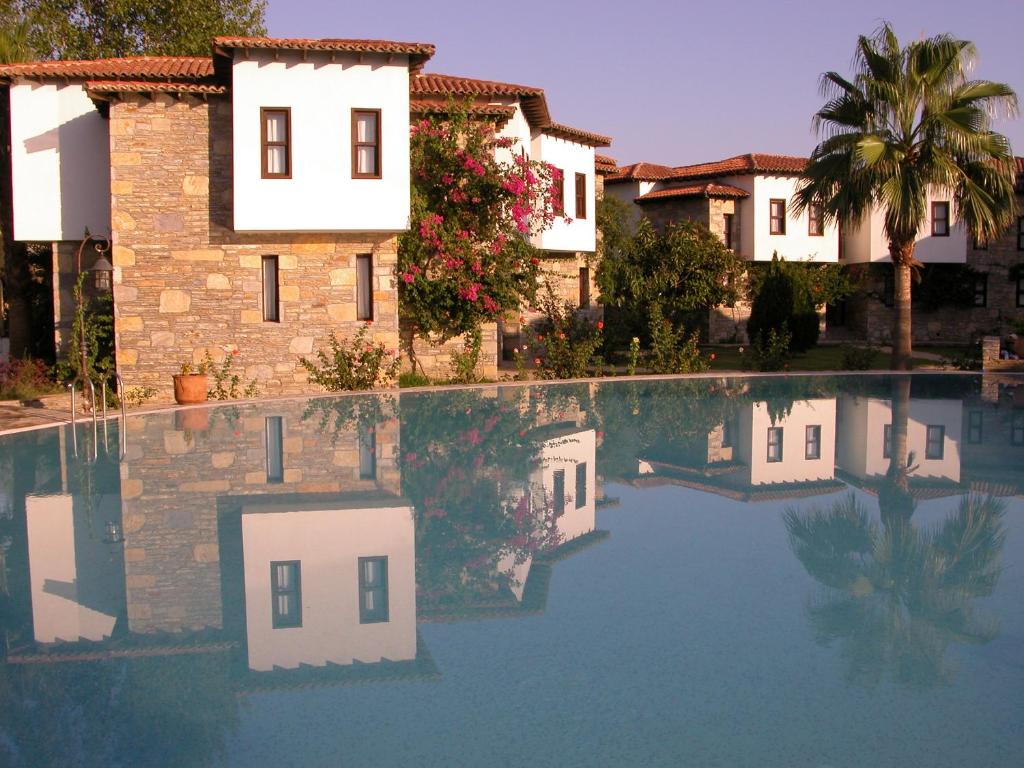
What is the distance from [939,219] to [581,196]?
1657cm

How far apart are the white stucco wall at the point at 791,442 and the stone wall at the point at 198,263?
802cm

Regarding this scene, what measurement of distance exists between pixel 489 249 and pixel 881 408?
818 cm

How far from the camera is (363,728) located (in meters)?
5.02

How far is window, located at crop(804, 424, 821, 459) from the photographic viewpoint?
13273 mm

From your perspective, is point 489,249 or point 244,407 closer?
point 244,407

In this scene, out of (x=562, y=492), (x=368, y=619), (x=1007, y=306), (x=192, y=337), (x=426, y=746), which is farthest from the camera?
(x=1007, y=306)

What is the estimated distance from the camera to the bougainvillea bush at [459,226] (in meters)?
20.2

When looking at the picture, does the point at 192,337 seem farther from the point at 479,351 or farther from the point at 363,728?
the point at 363,728

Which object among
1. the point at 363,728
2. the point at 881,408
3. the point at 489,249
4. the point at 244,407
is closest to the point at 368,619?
the point at 363,728

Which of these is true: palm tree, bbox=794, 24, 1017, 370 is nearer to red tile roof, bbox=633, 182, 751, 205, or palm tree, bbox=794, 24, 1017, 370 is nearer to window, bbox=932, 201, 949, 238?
red tile roof, bbox=633, 182, 751, 205

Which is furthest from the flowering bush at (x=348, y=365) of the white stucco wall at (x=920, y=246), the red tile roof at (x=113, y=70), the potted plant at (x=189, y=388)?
the white stucco wall at (x=920, y=246)

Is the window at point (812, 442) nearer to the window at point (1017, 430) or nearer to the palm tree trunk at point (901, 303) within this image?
the window at point (1017, 430)

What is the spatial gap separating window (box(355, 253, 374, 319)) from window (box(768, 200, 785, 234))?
768 inches

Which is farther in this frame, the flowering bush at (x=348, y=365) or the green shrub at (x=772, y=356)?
the green shrub at (x=772, y=356)
